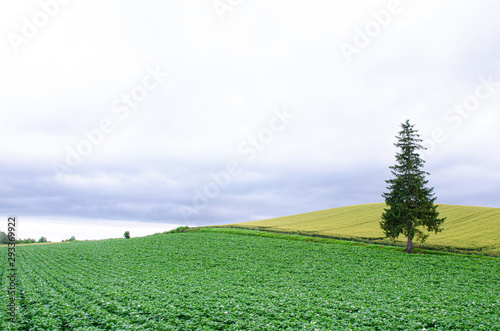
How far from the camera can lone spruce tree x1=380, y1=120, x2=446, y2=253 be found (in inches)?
1651

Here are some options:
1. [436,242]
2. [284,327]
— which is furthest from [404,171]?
[284,327]

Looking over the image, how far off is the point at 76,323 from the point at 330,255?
3114 centimetres

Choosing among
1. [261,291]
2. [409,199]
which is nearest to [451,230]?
[409,199]

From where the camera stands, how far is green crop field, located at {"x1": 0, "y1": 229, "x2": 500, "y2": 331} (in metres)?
15.1

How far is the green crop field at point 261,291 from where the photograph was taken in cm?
1505

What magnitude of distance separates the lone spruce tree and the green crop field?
12.0ft

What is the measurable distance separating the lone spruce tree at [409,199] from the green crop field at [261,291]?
365 centimetres

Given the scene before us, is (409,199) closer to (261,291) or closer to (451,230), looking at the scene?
(451,230)

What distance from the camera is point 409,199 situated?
140ft

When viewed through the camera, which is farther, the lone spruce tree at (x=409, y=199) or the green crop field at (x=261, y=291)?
the lone spruce tree at (x=409, y=199)

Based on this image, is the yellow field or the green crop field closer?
the green crop field

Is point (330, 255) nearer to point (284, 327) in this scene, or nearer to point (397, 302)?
point (397, 302)

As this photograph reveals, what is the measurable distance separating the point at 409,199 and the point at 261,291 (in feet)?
97.5

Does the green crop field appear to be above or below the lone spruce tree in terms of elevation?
below
